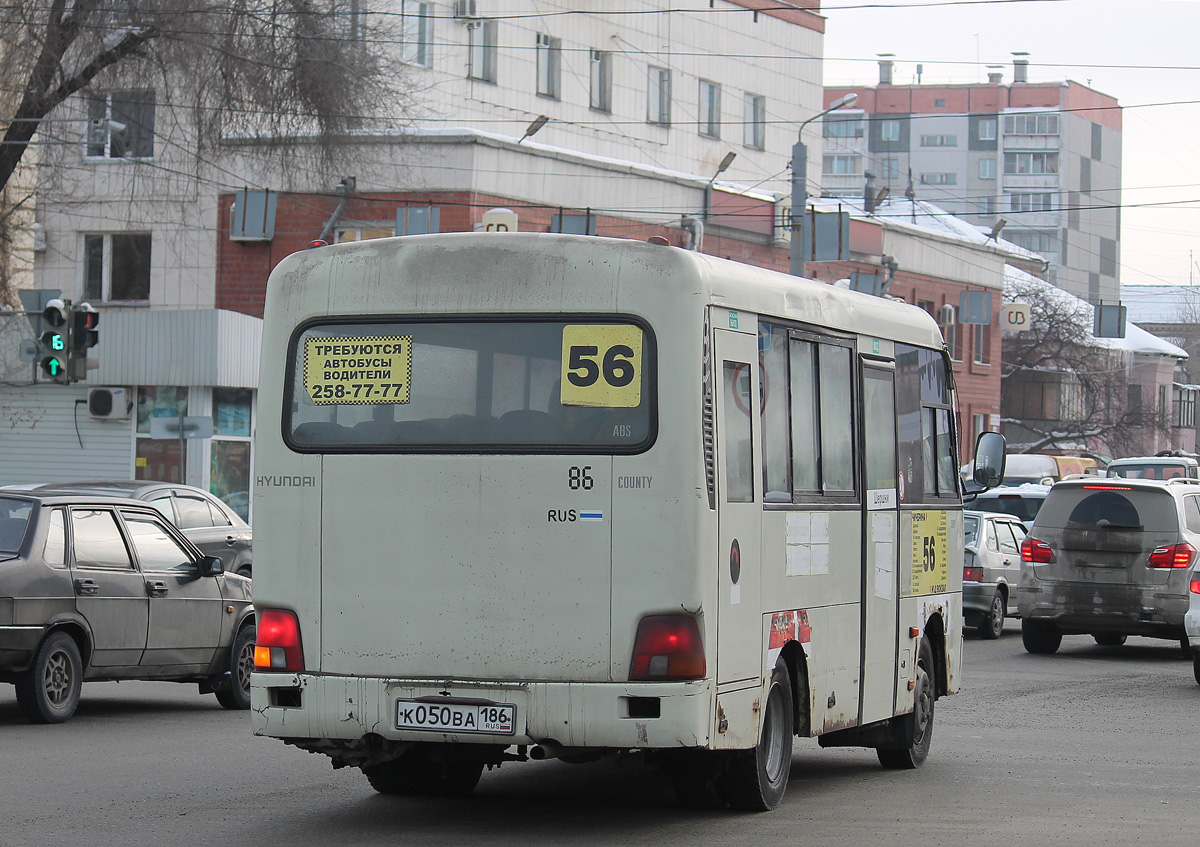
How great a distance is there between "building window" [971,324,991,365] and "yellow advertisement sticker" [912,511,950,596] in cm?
4760

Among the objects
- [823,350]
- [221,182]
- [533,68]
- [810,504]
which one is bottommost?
[810,504]

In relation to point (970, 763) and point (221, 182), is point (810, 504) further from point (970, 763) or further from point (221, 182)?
point (221, 182)

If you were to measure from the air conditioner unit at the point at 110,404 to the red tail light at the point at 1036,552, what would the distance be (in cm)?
1412

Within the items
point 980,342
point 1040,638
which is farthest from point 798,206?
point 980,342

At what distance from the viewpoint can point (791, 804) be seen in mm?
9664

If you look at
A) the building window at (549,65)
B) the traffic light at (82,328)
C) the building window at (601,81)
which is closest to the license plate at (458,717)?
the traffic light at (82,328)

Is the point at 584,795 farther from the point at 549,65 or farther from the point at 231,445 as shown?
the point at 549,65

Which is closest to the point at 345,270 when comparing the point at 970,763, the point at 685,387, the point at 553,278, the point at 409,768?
the point at 553,278

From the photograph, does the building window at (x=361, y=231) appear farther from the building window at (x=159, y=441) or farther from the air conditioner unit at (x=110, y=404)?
the air conditioner unit at (x=110, y=404)

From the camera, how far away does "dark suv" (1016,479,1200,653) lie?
65.3 ft

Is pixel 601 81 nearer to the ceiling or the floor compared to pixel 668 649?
nearer to the ceiling

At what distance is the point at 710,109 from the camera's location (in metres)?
56.8

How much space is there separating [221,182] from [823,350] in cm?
3187

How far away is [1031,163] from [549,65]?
319ft
